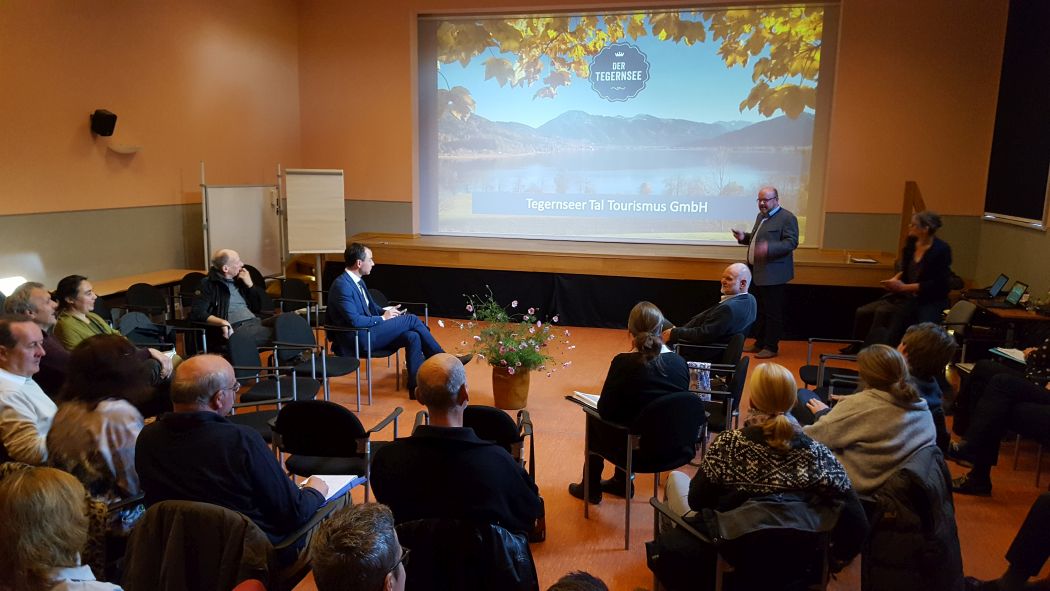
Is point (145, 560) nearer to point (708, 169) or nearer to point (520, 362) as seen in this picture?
point (520, 362)

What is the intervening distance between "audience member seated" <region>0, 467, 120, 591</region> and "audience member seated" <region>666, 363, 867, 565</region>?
1727 mm

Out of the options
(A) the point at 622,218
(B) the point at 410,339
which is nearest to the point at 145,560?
(B) the point at 410,339

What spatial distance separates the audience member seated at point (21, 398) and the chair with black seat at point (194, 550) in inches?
33.6

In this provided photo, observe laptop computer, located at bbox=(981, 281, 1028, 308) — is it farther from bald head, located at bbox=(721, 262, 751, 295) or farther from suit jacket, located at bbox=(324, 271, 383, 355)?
suit jacket, located at bbox=(324, 271, 383, 355)

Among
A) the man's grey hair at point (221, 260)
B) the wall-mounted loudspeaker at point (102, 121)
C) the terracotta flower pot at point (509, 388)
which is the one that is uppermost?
the wall-mounted loudspeaker at point (102, 121)

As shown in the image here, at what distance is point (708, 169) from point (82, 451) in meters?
7.27

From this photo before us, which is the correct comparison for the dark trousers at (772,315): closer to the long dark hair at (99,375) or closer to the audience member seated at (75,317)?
the audience member seated at (75,317)

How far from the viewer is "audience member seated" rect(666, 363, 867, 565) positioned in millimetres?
2193

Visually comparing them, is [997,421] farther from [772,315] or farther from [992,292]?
[772,315]

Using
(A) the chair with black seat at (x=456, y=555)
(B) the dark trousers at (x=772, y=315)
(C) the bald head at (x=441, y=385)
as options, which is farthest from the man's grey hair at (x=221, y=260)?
(B) the dark trousers at (x=772, y=315)

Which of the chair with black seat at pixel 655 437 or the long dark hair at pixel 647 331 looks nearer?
the chair with black seat at pixel 655 437

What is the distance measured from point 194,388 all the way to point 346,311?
300 cm

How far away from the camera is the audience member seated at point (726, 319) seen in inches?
184

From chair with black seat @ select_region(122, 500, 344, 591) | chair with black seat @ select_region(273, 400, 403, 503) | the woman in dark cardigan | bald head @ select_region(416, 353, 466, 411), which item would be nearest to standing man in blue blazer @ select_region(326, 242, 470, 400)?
chair with black seat @ select_region(273, 400, 403, 503)
